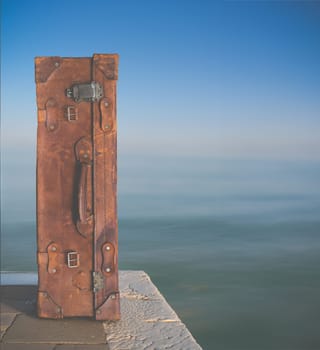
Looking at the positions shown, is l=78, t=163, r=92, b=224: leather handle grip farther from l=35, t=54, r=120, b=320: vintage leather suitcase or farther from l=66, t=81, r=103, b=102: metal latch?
l=66, t=81, r=103, b=102: metal latch

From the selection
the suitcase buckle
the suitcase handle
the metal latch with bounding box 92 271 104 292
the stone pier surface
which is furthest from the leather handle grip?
the stone pier surface

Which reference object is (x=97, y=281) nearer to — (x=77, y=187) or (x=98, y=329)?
(x=98, y=329)

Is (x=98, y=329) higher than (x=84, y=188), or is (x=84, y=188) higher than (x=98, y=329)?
(x=84, y=188)

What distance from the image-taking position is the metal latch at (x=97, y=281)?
3064 mm

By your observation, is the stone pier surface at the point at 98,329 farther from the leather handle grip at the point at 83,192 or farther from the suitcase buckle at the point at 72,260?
the leather handle grip at the point at 83,192

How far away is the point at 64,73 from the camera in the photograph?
9.73 feet

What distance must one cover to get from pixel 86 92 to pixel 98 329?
161 cm

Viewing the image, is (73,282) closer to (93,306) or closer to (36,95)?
(93,306)

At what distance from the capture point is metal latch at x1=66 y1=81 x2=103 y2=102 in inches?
115

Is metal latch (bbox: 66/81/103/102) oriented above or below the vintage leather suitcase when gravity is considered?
above

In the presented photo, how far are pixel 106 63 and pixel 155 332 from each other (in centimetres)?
187

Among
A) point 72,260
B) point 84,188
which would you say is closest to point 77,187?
point 84,188

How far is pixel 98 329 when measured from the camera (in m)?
2.96

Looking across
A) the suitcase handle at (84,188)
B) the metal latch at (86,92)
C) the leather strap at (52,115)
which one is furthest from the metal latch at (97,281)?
the metal latch at (86,92)
